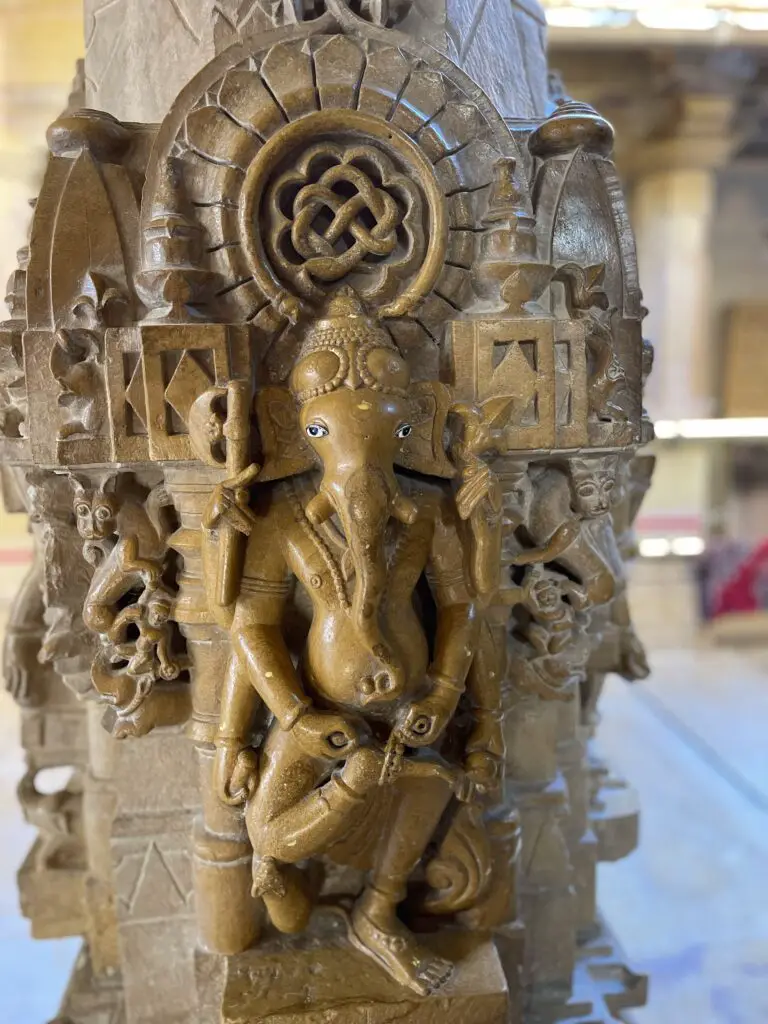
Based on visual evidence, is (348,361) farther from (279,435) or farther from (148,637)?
(148,637)

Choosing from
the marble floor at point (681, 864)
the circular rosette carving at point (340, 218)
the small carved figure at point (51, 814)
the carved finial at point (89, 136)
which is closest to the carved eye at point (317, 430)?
the circular rosette carving at point (340, 218)

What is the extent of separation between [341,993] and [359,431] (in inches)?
40.9

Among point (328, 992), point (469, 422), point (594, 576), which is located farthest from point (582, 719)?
point (469, 422)

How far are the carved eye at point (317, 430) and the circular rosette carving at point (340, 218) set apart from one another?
258mm

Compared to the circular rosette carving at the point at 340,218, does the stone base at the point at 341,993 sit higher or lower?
lower

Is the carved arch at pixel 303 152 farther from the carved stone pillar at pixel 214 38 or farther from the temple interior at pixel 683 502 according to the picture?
the temple interior at pixel 683 502

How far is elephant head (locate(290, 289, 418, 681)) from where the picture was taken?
124cm

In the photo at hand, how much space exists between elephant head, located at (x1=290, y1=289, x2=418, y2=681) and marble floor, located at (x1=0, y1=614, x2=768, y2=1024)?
1.75 metres

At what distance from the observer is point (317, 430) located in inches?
49.6

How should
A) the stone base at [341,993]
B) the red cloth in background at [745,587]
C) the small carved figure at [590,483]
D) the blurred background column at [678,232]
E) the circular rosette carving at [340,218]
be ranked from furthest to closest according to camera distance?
the red cloth in background at [745,587]
the blurred background column at [678,232]
the small carved figure at [590,483]
the stone base at [341,993]
the circular rosette carving at [340,218]

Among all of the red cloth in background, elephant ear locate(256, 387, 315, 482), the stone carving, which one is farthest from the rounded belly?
the red cloth in background

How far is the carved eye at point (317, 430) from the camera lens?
4.11ft

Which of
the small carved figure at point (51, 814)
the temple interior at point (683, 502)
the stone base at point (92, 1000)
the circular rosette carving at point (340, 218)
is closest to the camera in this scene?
the circular rosette carving at point (340, 218)

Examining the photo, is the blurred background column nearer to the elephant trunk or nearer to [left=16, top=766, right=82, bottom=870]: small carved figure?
the elephant trunk
